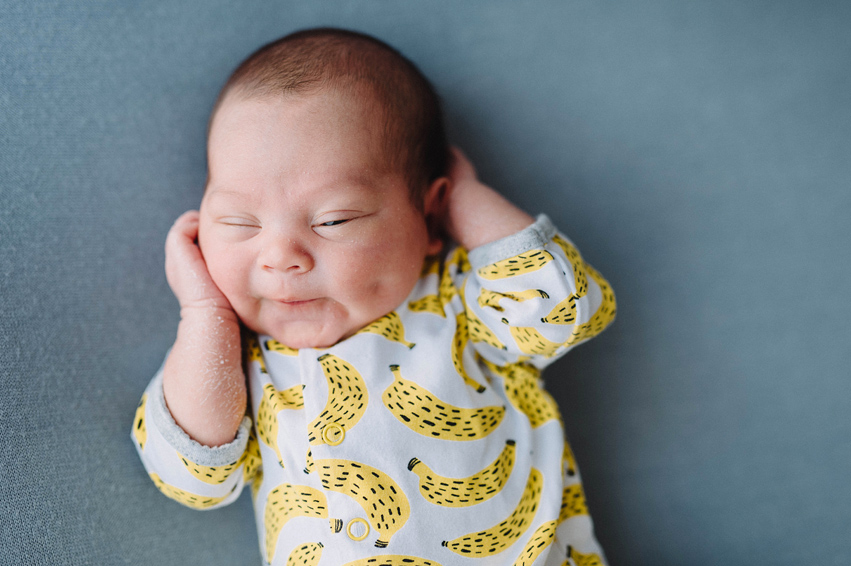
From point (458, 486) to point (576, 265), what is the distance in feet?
1.52

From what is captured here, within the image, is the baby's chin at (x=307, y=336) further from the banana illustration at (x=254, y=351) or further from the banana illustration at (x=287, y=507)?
the banana illustration at (x=287, y=507)

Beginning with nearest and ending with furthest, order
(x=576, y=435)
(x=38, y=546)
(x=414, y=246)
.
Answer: (x=38, y=546)
(x=414, y=246)
(x=576, y=435)

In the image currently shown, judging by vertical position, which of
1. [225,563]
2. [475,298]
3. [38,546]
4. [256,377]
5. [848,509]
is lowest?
[225,563]

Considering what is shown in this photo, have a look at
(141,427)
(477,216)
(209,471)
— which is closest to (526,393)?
(477,216)

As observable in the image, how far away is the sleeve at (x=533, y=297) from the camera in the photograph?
103cm

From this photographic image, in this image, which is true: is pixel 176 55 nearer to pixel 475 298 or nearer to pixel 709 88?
pixel 475 298

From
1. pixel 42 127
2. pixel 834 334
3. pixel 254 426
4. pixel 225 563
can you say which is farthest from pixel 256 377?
pixel 834 334

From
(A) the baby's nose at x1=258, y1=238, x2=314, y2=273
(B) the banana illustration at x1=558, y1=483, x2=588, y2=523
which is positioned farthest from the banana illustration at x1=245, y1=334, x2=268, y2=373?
(B) the banana illustration at x1=558, y1=483, x2=588, y2=523

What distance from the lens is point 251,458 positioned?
1072mm

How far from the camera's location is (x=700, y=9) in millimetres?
1361

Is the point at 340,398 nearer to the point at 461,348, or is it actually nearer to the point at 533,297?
the point at 461,348

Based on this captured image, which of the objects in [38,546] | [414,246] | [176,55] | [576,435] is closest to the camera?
[38,546]

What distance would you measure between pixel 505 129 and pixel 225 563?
114cm

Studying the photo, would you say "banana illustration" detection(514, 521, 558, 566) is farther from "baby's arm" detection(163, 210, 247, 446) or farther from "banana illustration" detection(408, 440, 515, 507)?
"baby's arm" detection(163, 210, 247, 446)
